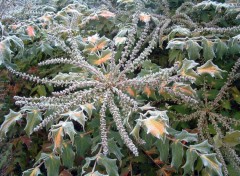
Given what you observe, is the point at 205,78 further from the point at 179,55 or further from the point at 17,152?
the point at 17,152

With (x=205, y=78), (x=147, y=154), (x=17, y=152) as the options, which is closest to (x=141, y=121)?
(x=147, y=154)

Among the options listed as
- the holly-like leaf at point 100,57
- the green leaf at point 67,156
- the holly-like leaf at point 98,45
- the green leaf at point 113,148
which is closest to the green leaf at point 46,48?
the holly-like leaf at point 98,45

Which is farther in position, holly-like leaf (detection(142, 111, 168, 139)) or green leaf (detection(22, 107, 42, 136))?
green leaf (detection(22, 107, 42, 136))

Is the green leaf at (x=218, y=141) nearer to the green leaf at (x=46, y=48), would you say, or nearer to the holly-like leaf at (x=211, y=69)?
the holly-like leaf at (x=211, y=69)

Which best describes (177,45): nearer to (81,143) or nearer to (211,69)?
(211,69)

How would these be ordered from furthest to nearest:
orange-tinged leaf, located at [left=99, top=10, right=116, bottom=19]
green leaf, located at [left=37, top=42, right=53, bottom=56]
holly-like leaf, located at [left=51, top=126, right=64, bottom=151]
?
orange-tinged leaf, located at [left=99, top=10, right=116, bottom=19], green leaf, located at [left=37, top=42, right=53, bottom=56], holly-like leaf, located at [left=51, top=126, right=64, bottom=151]

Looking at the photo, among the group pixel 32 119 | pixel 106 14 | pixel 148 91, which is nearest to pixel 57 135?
pixel 32 119

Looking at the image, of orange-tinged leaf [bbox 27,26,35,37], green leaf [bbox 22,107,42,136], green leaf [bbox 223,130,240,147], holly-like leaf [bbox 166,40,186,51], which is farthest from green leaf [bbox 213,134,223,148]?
orange-tinged leaf [bbox 27,26,35,37]

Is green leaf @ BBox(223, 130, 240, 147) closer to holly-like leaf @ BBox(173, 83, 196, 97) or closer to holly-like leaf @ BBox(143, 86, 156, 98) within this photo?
holly-like leaf @ BBox(173, 83, 196, 97)
